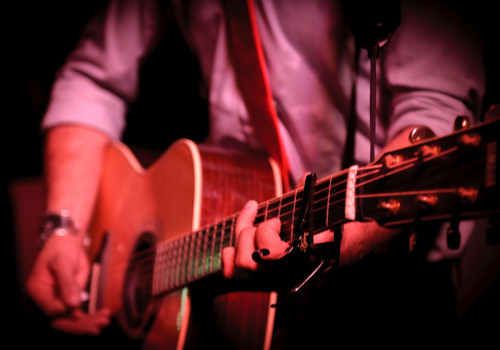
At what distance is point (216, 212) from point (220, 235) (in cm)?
10

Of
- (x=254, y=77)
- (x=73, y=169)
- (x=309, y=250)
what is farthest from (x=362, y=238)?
(x=73, y=169)

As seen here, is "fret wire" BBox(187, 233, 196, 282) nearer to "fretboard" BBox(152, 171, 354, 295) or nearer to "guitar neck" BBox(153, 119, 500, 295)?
"fretboard" BBox(152, 171, 354, 295)

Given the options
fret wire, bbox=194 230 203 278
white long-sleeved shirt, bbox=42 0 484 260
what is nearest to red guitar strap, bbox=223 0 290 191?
white long-sleeved shirt, bbox=42 0 484 260

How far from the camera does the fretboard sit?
1.60 ft

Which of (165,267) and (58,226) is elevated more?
(58,226)

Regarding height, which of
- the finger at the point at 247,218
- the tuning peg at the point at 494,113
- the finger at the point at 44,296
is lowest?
the finger at the point at 44,296

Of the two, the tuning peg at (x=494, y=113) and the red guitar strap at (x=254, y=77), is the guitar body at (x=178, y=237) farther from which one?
the tuning peg at (x=494, y=113)

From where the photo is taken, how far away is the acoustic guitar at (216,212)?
1.26 feet

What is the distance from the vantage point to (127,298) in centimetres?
90

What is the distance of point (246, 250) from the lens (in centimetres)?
53

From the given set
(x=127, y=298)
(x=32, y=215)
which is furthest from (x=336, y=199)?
(x=32, y=215)

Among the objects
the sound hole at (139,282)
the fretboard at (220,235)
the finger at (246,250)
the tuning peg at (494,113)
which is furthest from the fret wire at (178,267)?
the tuning peg at (494,113)

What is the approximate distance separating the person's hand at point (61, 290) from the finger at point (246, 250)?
59 centimetres

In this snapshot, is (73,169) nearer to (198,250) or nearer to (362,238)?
(198,250)
